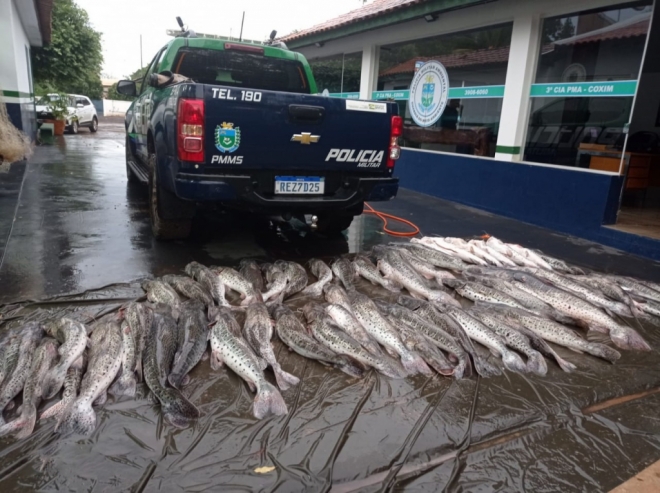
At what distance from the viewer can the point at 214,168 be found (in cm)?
492

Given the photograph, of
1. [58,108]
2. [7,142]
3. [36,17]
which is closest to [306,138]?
[7,142]

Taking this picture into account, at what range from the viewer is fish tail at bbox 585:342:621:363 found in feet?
12.6

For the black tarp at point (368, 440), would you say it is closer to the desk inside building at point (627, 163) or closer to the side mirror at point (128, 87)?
the desk inside building at point (627, 163)

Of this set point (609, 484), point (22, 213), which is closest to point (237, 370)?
point (609, 484)

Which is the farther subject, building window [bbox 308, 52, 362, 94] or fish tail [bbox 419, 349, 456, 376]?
building window [bbox 308, 52, 362, 94]

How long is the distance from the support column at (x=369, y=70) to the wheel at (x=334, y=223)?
644 cm

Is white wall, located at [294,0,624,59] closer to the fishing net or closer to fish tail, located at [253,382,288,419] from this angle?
fish tail, located at [253,382,288,419]

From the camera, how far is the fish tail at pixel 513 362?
3631 millimetres

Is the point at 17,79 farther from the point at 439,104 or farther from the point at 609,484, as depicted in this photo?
the point at 609,484

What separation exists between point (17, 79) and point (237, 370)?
12471 millimetres

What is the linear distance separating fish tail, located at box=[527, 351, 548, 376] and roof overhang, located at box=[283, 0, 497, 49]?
674 cm

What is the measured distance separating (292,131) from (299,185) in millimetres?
572

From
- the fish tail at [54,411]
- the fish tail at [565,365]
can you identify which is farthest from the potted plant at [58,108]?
the fish tail at [565,365]

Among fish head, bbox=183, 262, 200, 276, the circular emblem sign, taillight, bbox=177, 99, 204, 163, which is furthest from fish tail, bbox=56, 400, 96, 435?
the circular emblem sign
